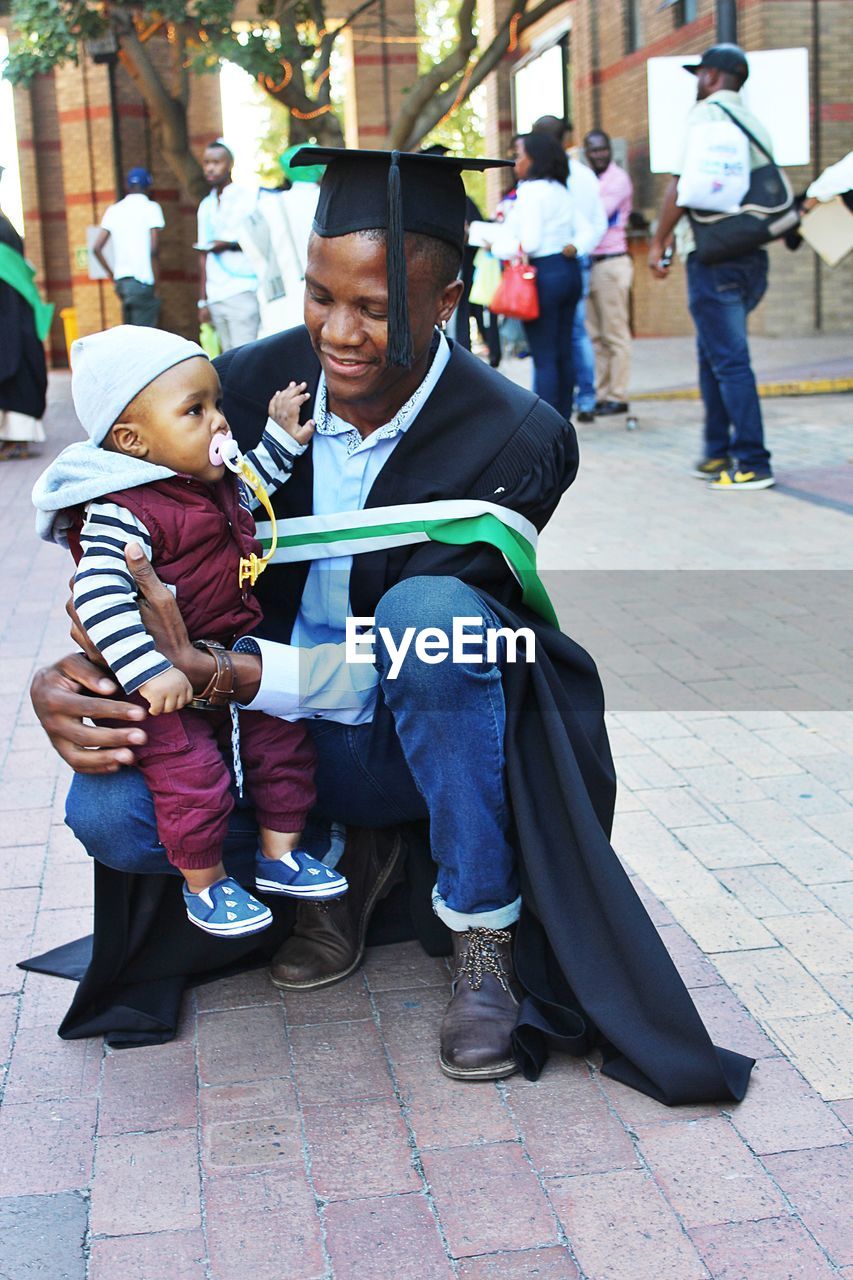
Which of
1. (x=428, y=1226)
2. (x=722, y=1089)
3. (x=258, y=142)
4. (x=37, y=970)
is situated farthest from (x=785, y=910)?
(x=258, y=142)

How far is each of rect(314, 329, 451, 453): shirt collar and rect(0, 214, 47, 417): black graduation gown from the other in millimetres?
8588

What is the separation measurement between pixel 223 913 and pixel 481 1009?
522mm

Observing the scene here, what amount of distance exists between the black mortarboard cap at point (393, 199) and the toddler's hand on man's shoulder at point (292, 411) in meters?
0.25

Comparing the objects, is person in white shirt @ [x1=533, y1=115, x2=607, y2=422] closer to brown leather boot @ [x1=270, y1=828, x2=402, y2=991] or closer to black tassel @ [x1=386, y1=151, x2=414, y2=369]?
brown leather boot @ [x1=270, y1=828, x2=402, y2=991]

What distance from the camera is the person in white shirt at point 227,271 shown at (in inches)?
432

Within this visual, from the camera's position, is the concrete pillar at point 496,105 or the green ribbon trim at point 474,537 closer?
the green ribbon trim at point 474,537

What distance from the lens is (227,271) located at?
11188mm

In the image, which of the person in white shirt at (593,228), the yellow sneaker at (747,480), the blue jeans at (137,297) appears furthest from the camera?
the blue jeans at (137,297)

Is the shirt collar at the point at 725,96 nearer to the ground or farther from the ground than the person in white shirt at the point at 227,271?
farther from the ground

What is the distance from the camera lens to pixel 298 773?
9.37 ft

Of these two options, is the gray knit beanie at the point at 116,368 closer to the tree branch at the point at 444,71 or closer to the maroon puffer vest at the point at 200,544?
the maroon puffer vest at the point at 200,544

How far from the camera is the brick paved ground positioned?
2289mm

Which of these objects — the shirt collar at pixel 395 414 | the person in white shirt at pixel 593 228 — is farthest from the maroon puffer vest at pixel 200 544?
the person in white shirt at pixel 593 228

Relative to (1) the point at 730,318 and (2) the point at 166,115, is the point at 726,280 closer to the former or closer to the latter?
(1) the point at 730,318
